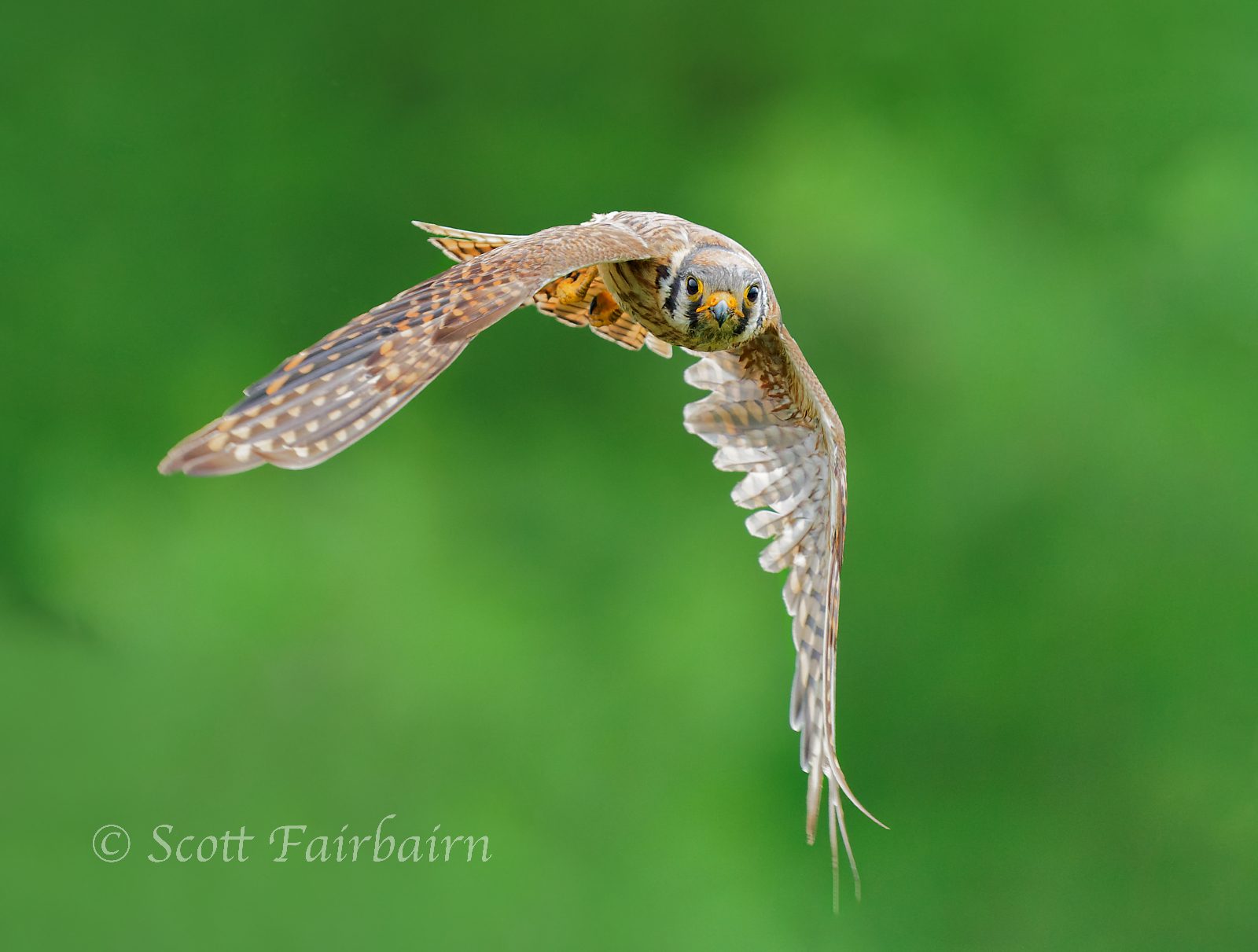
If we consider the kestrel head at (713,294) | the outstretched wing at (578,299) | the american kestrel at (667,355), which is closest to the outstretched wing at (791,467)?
the american kestrel at (667,355)

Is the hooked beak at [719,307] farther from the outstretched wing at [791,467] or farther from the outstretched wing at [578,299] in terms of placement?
the outstretched wing at [578,299]

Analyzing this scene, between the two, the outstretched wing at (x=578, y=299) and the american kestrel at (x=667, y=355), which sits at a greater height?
the outstretched wing at (x=578, y=299)

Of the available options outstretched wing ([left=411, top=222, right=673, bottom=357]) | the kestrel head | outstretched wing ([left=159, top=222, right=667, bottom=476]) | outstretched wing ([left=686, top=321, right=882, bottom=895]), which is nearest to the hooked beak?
the kestrel head

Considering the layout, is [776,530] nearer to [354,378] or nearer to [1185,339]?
[354,378]

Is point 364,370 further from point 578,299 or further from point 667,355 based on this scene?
point 667,355

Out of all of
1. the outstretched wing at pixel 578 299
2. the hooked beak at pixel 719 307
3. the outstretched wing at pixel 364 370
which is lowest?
the outstretched wing at pixel 364 370

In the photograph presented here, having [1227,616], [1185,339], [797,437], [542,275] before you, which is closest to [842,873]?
[1227,616]

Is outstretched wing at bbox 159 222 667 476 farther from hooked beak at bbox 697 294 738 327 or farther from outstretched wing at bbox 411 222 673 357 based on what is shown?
outstretched wing at bbox 411 222 673 357
